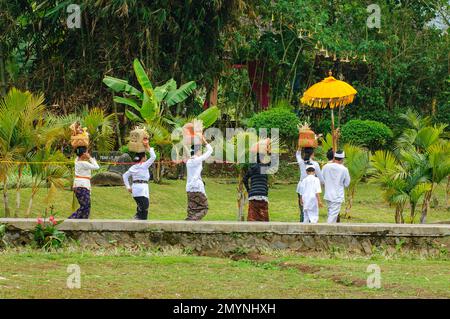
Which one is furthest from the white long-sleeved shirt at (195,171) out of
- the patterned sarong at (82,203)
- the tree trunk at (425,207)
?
the tree trunk at (425,207)

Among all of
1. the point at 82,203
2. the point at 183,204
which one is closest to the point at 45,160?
the point at 82,203

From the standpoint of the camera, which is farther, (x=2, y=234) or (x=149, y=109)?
(x=149, y=109)

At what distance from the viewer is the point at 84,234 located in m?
13.3

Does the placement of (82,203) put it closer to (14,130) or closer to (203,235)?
(14,130)

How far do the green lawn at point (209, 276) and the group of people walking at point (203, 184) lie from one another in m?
1.98

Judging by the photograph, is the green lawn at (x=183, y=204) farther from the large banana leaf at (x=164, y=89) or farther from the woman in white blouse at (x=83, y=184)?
the woman in white blouse at (x=83, y=184)

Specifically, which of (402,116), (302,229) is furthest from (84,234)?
(402,116)

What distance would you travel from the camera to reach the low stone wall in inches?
522

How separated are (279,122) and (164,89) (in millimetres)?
2925

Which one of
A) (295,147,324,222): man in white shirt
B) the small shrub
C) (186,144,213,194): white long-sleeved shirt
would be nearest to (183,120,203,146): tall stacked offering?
(186,144,213,194): white long-sleeved shirt

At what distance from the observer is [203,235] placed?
13.3m

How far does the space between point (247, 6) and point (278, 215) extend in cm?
685

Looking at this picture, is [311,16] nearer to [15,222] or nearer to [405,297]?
[15,222]

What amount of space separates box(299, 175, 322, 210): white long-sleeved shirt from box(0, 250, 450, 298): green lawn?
2040 millimetres
